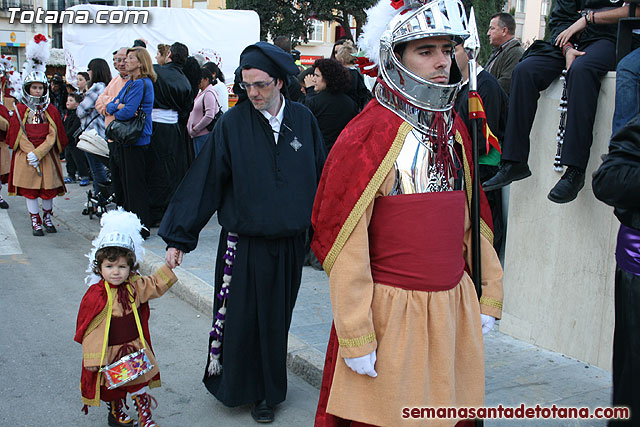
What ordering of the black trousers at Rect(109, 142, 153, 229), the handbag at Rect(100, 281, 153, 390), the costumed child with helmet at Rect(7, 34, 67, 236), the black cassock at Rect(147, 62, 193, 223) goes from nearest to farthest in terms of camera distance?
the handbag at Rect(100, 281, 153, 390), the black trousers at Rect(109, 142, 153, 229), the costumed child with helmet at Rect(7, 34, 67, 236), the black cassock at Rect(147, 62, 193, 223)

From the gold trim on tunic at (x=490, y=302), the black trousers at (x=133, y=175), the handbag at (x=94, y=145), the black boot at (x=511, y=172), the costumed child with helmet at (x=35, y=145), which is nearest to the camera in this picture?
the gold trim on tunic at (x=490, y=302)

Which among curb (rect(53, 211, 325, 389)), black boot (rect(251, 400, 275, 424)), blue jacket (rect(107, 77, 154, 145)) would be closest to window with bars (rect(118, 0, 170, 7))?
curb (rect(53, 211, 325, 389))

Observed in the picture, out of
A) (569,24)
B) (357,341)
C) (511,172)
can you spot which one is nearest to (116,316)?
(357,341)

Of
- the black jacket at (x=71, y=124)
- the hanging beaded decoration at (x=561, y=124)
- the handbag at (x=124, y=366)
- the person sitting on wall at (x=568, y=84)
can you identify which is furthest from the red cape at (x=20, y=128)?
the hanging beaded decoration at (x=561, y=124)

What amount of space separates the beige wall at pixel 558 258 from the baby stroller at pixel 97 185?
20.1 feet

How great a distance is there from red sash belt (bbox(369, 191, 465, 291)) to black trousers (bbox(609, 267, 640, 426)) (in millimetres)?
815

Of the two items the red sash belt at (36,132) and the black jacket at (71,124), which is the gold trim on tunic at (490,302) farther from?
the black jacket at (71,124)

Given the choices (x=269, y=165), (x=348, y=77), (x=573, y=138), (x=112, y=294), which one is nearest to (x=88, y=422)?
(x=112, y=294)

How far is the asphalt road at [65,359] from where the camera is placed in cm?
414

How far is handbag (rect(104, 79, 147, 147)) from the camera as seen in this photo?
8.10 meters

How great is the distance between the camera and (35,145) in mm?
8852

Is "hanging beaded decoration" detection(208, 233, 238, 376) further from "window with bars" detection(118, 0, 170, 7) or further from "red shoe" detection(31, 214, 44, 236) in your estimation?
"window with bars" detection(118, 0, 170, 7)

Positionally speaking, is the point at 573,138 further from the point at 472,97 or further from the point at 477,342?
the point at 477,342

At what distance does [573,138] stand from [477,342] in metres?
2.14
